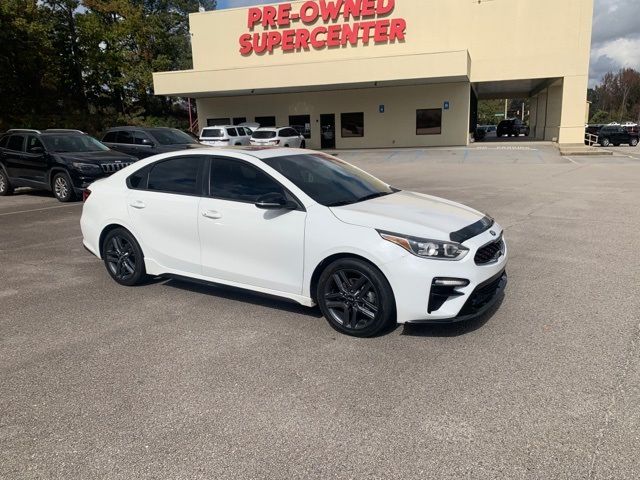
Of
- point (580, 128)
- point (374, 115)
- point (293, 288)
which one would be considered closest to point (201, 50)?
point (374, 115)

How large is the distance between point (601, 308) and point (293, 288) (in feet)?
9.70

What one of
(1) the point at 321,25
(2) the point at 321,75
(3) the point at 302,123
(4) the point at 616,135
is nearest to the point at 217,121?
(3) the point at 302,123

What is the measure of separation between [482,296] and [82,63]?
4627 cm

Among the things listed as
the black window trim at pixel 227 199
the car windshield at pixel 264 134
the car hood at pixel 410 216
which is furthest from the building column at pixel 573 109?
the black window trim at pixel 227 199

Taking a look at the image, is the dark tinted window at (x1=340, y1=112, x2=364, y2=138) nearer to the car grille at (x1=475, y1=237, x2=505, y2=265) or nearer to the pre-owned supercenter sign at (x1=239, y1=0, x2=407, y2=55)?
the pre-owned supercenter sign at (x1=239, y1=0, x2=407, y2=55)

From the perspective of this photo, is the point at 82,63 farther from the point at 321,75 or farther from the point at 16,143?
the point at 16,143

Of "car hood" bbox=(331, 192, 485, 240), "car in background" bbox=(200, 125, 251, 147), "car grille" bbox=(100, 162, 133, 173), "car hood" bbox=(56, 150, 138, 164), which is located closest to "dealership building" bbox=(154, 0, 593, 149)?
"car in background" bbox=(200, 125, 251, 147)

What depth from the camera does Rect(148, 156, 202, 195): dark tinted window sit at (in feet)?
17.1

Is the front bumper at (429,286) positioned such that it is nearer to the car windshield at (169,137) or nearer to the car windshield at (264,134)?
the car windshield at (169,137)

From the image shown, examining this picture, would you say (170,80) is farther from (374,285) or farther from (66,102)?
(374,285)

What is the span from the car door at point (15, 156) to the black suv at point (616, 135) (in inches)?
1436

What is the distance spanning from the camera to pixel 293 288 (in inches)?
178

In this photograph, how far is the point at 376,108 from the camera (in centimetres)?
3328

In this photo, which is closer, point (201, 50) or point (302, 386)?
point (302, 386)
